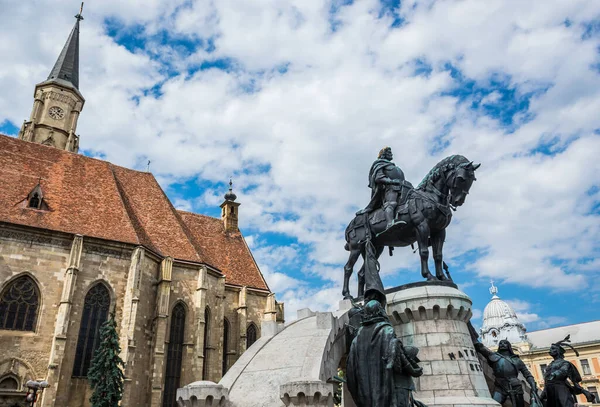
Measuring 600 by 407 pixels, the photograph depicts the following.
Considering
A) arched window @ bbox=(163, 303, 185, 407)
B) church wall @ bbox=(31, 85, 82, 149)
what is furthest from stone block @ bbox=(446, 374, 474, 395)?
church wall @ bbox=(31, 85, 82, 149)

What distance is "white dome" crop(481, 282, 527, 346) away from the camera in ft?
175

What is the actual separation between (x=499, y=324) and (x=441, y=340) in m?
53.1

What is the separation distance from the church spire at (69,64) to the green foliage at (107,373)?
27.0 m

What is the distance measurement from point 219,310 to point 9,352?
391 inches

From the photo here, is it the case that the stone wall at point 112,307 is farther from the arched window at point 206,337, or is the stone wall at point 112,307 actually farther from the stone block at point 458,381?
the stone block at point 458,381

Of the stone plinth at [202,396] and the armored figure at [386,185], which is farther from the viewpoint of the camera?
the armored figure at [386,185]

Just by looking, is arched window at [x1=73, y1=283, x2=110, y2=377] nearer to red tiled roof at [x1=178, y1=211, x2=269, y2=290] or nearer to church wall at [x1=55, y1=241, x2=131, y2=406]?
church wall at [x1=55, y1=241, x2=131, y2=406]

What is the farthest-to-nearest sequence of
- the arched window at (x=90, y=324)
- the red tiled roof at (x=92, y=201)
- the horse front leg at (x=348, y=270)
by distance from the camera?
the red tiled roof at (x=92, y=201) < the arched window at (x=90, y=324) < the horse front leg at (x=348, y=270)

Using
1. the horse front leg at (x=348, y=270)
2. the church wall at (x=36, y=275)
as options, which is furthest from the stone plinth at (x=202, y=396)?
the church wall at (x=36, y=275)

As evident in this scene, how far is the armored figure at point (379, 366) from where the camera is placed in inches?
179

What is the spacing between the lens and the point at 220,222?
113 feet

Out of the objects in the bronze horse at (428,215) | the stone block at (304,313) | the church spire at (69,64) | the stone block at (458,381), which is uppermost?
the church spire at (69,64)

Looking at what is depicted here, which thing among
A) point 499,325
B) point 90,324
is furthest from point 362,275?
point 499,325

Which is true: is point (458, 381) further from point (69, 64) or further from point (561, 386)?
point (69, 64)
